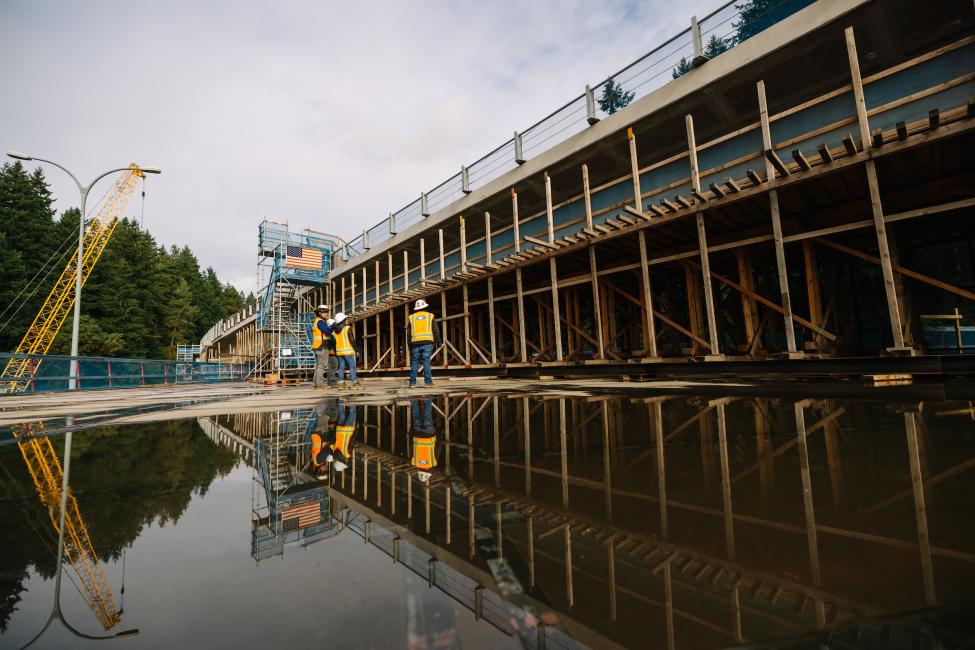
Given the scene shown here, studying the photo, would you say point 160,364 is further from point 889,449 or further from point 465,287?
point 889,449

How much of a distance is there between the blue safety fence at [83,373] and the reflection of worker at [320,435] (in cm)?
1076

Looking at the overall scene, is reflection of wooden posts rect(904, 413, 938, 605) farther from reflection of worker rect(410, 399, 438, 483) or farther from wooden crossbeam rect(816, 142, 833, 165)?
wooden crossbeam rect(816, 142, 833, 165)

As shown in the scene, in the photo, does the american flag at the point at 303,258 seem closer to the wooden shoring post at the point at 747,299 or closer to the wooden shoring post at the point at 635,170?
the wooden shoring post at the point at 635,170

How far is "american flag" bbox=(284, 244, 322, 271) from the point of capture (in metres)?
25.9

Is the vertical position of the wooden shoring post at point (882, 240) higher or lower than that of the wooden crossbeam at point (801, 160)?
lower

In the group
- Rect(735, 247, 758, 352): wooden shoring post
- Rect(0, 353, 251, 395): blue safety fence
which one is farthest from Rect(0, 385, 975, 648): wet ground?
Rect(0, 353, 251, 395): blue safety fence

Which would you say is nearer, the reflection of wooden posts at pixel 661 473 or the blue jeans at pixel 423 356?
the reflection of wooden posts at pixel 661 473

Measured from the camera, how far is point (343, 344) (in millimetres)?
10172

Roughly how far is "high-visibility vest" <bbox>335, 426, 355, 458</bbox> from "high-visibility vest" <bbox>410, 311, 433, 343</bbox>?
572 centimetres

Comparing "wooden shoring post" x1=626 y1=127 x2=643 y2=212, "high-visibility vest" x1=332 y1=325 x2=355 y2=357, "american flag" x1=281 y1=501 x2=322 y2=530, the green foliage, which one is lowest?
"american flag" x1=281 y1=501 x2=322 y2=530

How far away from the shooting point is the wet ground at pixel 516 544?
0.80 m

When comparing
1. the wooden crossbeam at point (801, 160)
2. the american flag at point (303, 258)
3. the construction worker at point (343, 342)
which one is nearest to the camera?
the wooden crossbeam at point (801, 160)

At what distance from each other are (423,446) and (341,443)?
0.67 meters

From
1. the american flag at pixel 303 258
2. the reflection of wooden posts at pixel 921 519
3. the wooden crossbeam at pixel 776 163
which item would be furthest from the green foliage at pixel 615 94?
the american flag at pixel 303 258
